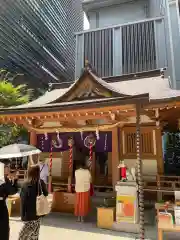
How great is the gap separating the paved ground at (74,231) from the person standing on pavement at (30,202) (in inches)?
53.4

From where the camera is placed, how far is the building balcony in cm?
1870

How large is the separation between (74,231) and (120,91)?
455cm

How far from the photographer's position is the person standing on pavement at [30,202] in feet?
13.1

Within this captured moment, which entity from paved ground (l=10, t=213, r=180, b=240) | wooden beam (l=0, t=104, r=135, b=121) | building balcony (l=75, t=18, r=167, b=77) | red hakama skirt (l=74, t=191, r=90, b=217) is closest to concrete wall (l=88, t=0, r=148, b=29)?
building balcony (l=75, t=18, r=167, b=77)

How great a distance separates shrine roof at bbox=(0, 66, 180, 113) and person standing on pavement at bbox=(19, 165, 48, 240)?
2.43 meters

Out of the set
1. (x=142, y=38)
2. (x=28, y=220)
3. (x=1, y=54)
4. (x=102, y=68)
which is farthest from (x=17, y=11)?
(x=28, y=220)

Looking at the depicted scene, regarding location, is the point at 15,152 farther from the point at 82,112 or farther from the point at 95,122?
the point at 95,122

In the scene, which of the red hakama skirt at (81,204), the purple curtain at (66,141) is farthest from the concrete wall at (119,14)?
the red hakama skirt at (81,204)

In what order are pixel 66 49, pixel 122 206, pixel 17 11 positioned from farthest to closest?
1. pixel 66 49
2. pixel 17 11
3. pixel 122 206

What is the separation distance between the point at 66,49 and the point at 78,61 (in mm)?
23153

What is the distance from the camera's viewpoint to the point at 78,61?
2138cm

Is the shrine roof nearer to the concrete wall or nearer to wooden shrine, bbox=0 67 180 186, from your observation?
wooden shrine, bbox=0 67 180 186

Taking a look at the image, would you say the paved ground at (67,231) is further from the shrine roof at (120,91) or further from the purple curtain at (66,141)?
the shrine roof at (120,91)

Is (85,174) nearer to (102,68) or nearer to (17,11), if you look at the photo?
(102,68)
